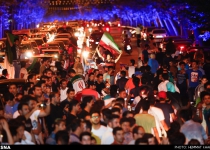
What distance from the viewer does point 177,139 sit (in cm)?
1098

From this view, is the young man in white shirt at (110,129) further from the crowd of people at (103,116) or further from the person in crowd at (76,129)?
the person in crowd at (76,129)

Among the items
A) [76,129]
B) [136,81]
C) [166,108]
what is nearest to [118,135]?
[76,129]

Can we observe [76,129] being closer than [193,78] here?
Yes

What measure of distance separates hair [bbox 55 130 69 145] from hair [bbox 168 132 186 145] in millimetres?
1806

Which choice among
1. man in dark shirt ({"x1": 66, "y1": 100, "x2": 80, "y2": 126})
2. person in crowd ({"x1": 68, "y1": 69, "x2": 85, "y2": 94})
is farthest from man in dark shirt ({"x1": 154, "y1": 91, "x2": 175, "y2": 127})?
person in crowd ({"x1": 68, "y1": 69, "x2": 85, "y2": 94})

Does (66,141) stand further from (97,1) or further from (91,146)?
(97,1)

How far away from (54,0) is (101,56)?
5441 cm

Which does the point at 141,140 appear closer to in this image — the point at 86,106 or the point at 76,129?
the point at 76,129

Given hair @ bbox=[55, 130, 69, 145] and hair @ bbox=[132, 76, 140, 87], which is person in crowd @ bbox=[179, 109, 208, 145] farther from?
hair @ bbox=[132, 76, 140, 87]

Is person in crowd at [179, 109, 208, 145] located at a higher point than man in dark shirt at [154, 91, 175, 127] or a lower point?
lower

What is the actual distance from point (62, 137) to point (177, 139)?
77.9 inches

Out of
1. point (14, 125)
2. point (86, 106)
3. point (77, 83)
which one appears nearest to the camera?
point (14, 125)

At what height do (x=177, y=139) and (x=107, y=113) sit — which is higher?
(x=107, y=113)

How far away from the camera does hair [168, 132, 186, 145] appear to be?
1095 centimetres
